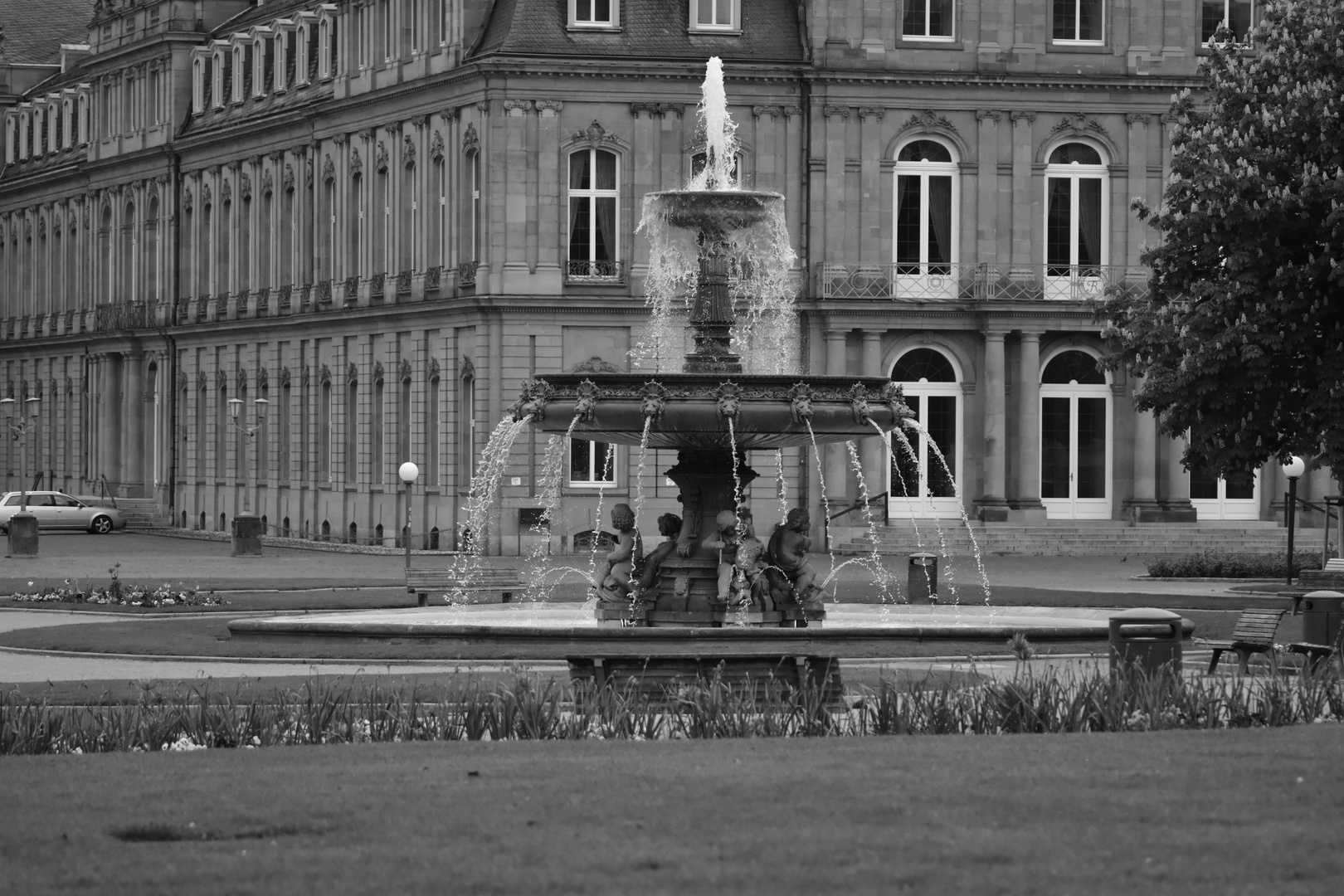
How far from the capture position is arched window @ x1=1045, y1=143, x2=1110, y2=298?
222 feet

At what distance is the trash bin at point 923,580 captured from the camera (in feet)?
138

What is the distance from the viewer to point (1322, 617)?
2886cm

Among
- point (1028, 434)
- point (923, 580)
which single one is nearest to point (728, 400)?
point (923, 580)

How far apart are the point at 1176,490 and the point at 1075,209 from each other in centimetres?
705

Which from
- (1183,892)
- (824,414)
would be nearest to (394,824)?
(1183,892)

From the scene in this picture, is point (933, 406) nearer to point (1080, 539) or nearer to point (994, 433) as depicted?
point (994, 433)

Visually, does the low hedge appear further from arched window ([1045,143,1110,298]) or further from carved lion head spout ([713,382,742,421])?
carved lion head spout ([713,382,742,421])

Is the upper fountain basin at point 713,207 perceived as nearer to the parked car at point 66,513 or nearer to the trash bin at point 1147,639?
the trash bin at point 1147,639

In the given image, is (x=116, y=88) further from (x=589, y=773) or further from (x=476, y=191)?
(x=589, y=773)

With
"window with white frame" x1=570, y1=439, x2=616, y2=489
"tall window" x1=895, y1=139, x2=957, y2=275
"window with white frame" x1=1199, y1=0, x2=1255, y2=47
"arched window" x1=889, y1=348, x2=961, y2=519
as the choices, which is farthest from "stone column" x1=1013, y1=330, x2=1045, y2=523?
"window with white frame" x1=570, y1=439, x2=616, y2=489

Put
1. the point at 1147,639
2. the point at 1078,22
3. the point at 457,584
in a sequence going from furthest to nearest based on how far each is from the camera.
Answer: the point at 1078,22
the point at 457,584
the point at 1147,639

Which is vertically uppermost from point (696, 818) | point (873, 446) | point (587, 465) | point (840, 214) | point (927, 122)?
point (927, 122)

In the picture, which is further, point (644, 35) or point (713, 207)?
point (644, 35)

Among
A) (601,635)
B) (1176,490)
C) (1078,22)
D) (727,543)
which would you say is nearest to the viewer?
(601,635)
